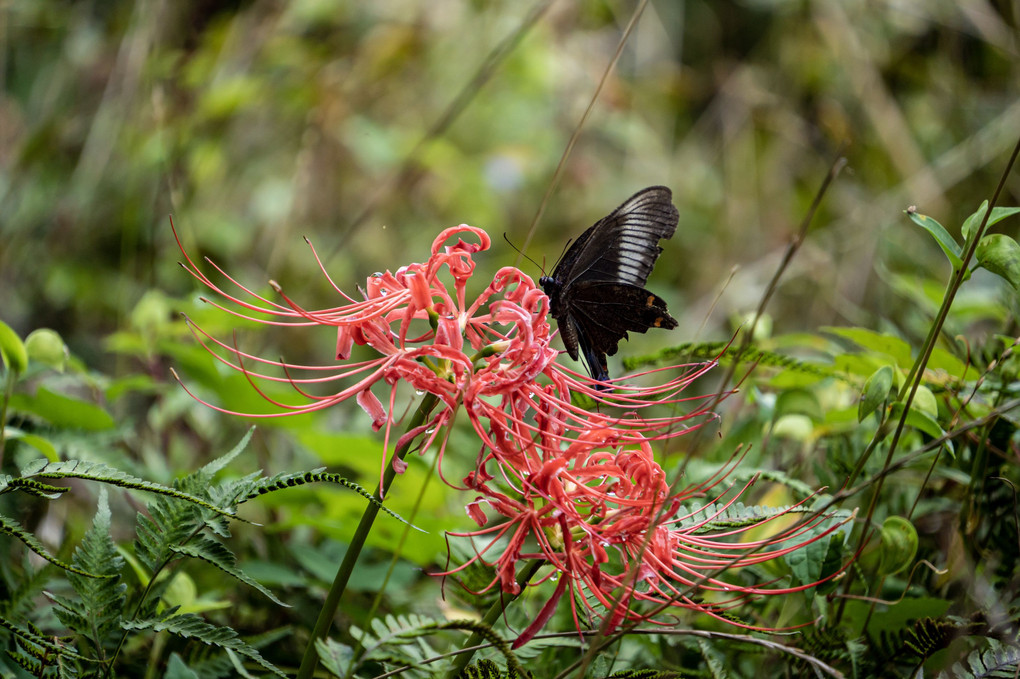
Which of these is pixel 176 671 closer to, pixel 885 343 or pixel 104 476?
pixel 104 476

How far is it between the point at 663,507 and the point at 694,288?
3.04 m

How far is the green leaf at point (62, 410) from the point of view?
1.36 meters

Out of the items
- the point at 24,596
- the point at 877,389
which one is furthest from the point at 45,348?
the point at 877,389

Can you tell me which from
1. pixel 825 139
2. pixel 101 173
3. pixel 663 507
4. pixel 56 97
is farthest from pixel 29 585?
pixel 825 139

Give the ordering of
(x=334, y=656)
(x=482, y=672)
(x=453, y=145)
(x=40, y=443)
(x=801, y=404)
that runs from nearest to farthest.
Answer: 1. (x=334, y=656)
2. (x=482, y=672)
3. (x=40, y=443)
4. (x=801, y=404)
5. (x=453, y=145)

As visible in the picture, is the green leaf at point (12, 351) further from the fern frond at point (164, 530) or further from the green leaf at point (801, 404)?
the green leaf at point (801, 404)

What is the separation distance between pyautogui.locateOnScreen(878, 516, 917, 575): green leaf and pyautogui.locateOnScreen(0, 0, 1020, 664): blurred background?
140 cm

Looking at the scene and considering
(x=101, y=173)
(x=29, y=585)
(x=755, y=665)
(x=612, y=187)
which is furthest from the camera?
(x=612, y=187)

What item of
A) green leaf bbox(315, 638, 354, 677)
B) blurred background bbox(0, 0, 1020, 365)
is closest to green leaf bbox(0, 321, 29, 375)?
green leaf bbox(315, 638, 354, 677)

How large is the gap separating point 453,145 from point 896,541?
3224 millimetres

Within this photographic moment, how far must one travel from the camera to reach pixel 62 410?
4.53 feet

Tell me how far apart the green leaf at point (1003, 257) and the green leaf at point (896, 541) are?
0.36 meters

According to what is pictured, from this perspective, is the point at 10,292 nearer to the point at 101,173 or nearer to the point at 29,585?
the point at 101,173

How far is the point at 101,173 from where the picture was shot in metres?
3.20
